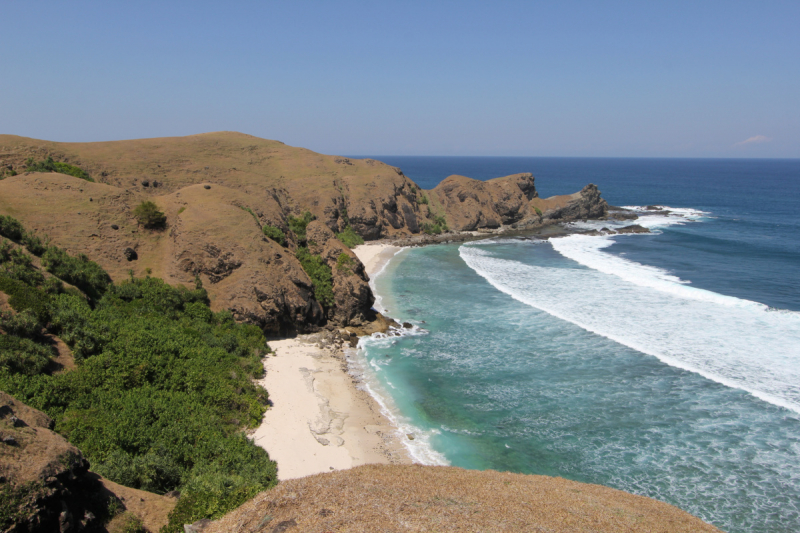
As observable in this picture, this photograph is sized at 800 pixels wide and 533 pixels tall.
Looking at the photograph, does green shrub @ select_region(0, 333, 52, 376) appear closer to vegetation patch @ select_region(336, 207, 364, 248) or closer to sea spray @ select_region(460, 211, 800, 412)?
sea spray @ select_region(460, 211, 800, 412)

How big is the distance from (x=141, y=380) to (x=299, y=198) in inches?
1743

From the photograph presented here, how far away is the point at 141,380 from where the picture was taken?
19.4 meters

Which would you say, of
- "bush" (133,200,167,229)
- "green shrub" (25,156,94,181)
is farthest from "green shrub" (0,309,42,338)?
"green shrub" (25,156,94,181)

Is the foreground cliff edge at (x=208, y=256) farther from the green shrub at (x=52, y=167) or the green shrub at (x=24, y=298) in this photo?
the green shrub at (x=52, y=167)

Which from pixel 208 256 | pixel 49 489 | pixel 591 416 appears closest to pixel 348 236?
pixel 208 256

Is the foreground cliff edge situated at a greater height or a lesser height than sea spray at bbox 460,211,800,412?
greater

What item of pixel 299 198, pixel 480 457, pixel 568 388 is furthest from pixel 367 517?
pixel 299 198

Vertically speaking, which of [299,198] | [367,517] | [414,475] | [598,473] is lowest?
[598,473]

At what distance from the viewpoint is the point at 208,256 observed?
30.7 m

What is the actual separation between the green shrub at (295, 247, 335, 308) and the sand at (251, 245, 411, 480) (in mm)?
5530

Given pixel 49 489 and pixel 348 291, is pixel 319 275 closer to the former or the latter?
pixel 348 291

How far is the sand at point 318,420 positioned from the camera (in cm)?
1830

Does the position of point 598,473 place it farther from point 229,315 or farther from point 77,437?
point 229,315

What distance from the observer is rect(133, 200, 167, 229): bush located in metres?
33.3
